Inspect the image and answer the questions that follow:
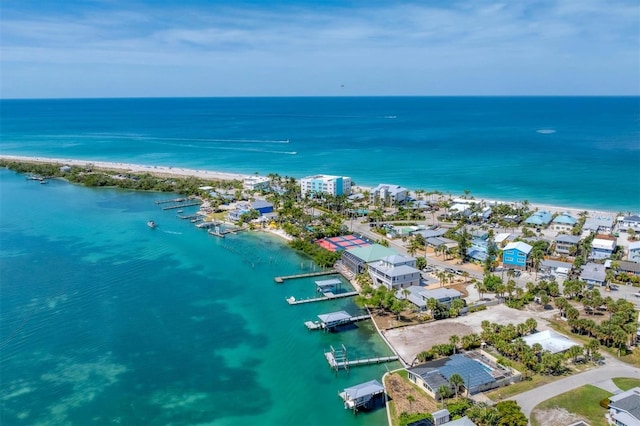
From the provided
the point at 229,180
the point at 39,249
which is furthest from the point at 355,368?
the point at 229,180

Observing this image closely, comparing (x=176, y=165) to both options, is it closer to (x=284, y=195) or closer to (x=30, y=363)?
(x=284, y=195)

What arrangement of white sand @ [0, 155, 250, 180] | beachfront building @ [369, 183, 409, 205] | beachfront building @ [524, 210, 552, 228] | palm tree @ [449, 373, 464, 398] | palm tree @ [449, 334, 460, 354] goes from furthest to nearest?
white sand @ [0, 155, 250, 180]
beachfront building @ [369, 183, 409, 205]
beachfront building @ [524, 210, 552, 228]
palm tree @ [449, 334, 460, 354]
palm tree @ [449, 373, 464, 398]

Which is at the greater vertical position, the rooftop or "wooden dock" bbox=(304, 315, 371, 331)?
the rooftop

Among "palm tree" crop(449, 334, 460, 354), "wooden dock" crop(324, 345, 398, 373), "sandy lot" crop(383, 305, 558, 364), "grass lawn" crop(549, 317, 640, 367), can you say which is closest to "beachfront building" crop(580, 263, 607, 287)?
"sandy lot" crop(383, 305, 558, 364)

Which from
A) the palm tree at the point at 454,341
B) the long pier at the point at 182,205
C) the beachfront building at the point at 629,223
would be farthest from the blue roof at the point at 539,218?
the long pier at the point at 182,205

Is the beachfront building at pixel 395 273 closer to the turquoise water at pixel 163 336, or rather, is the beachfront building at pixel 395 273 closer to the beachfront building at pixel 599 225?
the turquoise water at pixel 163 336

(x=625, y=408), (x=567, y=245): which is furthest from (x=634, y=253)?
(x=625, y=408)

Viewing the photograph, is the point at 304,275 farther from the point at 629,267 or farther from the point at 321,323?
the point at 629,267

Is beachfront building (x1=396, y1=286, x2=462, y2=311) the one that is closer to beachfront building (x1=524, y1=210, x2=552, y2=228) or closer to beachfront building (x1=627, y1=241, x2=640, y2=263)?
beachfront building (x1=627, y1=241, x2=640, y2=263)
